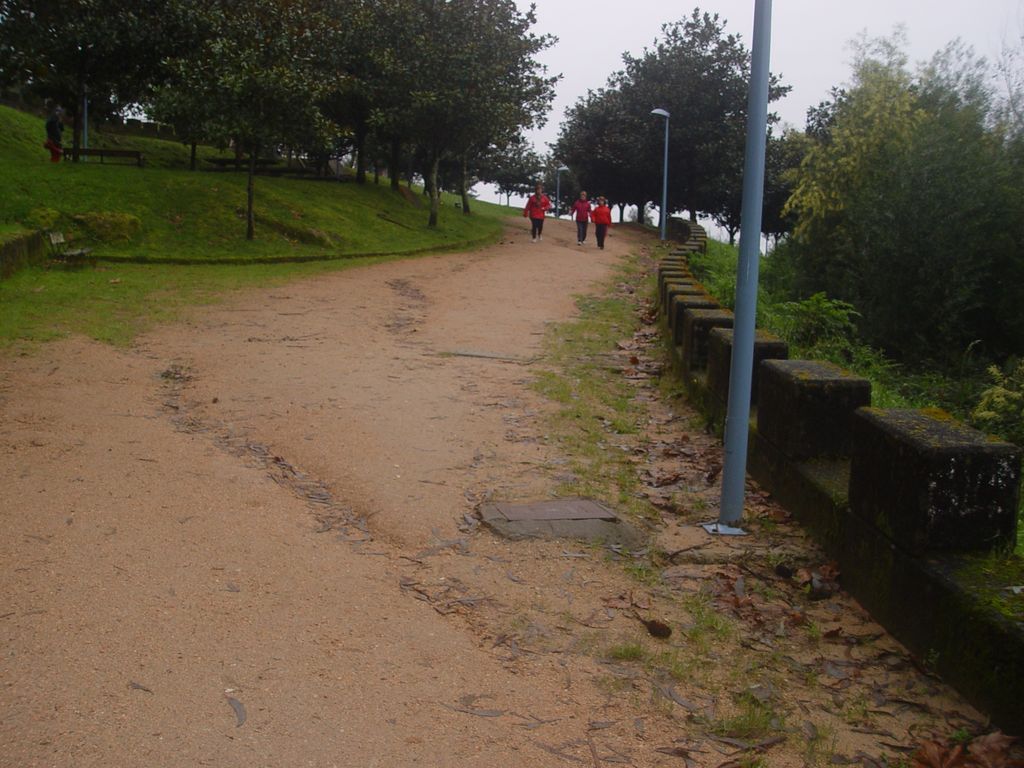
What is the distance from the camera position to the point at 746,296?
555 cm

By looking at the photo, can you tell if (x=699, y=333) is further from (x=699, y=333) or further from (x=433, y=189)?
(x=433, y=189)

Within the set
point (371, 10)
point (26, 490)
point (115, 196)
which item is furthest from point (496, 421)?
point (371, 10)

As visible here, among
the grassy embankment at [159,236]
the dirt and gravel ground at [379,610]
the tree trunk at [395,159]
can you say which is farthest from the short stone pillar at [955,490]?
the tree trunk at [395,159]

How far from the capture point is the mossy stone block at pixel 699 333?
852cm

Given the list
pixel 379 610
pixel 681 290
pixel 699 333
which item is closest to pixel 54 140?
pixel 681 290

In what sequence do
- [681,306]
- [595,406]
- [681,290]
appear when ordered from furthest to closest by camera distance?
[681,290]
[681,306]
[595,406]

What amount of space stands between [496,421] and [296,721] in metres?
4.48

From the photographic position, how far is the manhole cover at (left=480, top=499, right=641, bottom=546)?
5281 millimetres

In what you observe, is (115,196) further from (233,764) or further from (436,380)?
(233,764)

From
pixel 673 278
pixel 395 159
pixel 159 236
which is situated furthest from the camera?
pixel 395 159

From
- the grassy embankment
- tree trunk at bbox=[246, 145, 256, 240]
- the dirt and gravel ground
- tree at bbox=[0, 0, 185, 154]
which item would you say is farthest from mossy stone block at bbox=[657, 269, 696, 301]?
tree at bbox=[0, 0, 185, 154]

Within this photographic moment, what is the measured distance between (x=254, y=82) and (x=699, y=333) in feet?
44.7

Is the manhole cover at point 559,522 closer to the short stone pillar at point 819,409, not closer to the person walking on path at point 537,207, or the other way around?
the short stone pillar at point 819,409

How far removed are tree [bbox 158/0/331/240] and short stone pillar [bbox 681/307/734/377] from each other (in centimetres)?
1319
